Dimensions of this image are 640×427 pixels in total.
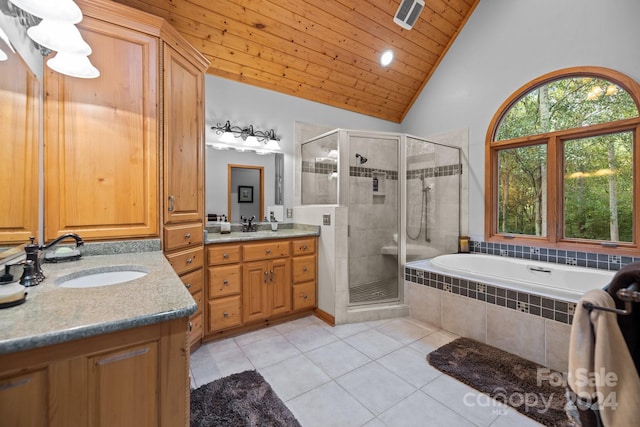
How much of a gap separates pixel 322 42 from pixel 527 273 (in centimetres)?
320

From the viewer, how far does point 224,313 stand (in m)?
2.31

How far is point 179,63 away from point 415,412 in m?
2.66

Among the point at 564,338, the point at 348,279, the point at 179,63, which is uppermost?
the point at 179,63

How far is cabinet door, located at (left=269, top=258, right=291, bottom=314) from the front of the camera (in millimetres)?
2568

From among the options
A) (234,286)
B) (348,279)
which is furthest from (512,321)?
(234,286)

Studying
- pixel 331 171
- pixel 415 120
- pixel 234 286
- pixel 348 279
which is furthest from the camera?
pixel 415 120

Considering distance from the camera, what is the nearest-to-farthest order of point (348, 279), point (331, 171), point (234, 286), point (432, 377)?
point (432, 377) < point (234, 286) < point (348, 279) < point (331, 171)

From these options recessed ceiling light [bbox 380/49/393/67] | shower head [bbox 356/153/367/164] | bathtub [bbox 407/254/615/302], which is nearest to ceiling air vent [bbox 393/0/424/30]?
recessed ceiling light [bbox 380/49/393/67]

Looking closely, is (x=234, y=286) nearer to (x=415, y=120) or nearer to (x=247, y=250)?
(x=247, y=250)

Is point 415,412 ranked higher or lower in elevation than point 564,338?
lower

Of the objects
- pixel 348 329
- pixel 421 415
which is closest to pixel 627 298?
pixel 421 415

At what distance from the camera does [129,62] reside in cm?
163

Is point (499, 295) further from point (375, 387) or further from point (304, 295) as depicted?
point (304, 295)

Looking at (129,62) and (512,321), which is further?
(512,321)
